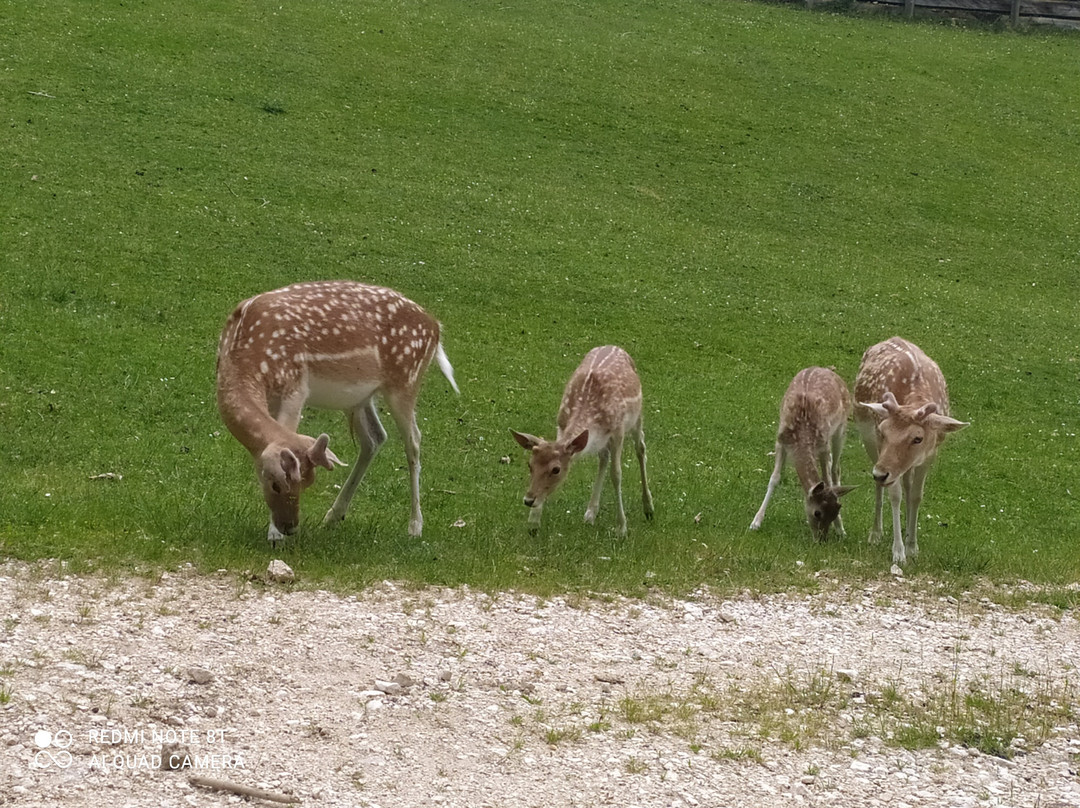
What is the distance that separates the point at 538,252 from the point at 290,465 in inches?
508

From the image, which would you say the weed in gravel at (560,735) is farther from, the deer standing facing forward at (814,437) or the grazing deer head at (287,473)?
the deer standing facing forward at (814,437)

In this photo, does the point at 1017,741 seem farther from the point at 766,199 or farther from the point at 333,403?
the point at 766,199

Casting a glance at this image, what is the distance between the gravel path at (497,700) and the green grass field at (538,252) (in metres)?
0.80

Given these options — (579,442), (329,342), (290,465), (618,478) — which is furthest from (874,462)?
(290,465)

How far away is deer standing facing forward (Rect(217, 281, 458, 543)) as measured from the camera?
8430 mm

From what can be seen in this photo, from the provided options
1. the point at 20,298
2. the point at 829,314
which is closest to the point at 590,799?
the point at 20,298

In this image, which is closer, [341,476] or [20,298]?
[341,476]

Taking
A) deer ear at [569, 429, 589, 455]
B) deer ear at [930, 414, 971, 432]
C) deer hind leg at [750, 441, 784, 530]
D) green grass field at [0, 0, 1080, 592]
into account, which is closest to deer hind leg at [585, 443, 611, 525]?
green grass field at [0, 0, 1080, 592]

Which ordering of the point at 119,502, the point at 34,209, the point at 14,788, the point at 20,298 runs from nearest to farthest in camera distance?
1. the point at 14,788
2. the point at 119,502
3. the point at 20,298
4. the point at 34,209

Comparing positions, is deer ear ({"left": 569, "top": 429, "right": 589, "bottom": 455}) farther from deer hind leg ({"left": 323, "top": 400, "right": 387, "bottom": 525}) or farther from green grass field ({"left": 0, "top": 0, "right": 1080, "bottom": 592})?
deer hind leg ({"left": 323, "top": 400, "right": 387, "bottom": 525})

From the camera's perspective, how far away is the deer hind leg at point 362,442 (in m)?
10.0

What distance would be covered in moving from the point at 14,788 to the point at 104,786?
0.33 m

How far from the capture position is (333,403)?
9.49 metres
